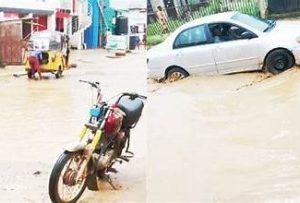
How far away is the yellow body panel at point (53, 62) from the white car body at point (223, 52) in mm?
4555

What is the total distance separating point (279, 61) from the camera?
243cm

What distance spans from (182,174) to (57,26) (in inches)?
197

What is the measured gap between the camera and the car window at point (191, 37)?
2459mm

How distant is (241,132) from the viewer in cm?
248

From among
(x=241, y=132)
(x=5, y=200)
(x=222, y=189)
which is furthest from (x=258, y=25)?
(x=5, y=200)

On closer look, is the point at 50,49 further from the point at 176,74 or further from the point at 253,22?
the point at 253,22

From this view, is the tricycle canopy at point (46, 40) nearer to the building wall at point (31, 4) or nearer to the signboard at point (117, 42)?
the building wall at point (31, 4)

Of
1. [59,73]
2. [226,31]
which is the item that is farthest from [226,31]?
[59,73]

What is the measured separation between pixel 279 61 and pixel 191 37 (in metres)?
0.40

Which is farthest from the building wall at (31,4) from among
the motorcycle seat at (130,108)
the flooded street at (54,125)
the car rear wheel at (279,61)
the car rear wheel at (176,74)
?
the car rear wheel at (279,61)

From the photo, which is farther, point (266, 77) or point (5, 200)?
point (5, 200)

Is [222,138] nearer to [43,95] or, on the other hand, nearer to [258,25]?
[258,25]

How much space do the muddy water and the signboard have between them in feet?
2.98

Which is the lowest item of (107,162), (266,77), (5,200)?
(5,200)
